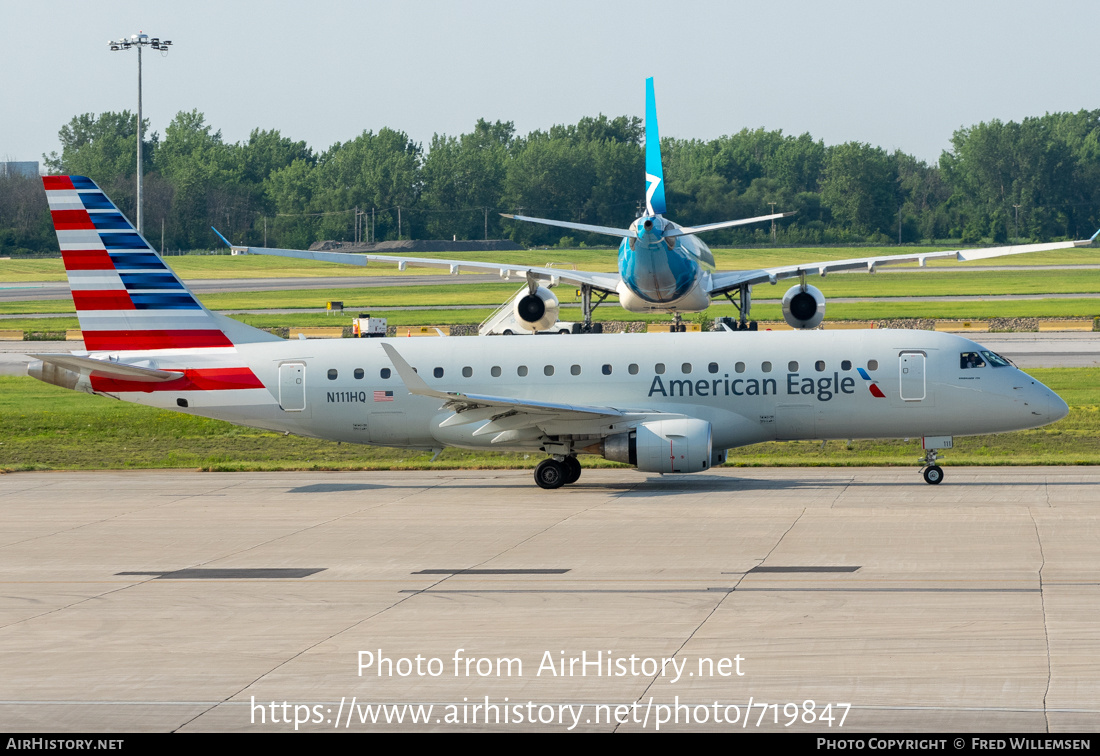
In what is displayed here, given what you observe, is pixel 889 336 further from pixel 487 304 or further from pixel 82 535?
pixel 487 304

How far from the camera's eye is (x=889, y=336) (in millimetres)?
27625

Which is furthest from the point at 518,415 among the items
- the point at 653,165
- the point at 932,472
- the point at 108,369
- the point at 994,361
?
the point at 653,165

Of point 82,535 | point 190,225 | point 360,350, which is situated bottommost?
point 82,535

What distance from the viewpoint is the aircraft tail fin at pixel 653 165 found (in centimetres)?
5791

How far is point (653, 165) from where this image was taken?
197ft

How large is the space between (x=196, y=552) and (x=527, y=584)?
6251 millimetres

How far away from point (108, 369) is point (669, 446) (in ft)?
39.9

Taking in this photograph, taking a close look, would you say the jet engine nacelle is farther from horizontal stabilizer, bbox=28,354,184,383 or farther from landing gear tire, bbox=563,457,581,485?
horizontal stabilizer, bbox=28,354,184,383

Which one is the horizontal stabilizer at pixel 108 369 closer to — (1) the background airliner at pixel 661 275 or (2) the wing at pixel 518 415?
(2) the wing at pixel 518 415

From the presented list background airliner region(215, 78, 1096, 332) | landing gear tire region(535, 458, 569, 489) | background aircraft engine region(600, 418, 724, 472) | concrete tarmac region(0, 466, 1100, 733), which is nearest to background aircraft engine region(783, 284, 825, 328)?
background airliner region(215, 78, 1096, 332)

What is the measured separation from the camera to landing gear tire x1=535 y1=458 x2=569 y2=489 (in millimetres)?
27453

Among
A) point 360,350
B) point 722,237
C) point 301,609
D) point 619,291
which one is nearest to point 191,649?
point 301,609

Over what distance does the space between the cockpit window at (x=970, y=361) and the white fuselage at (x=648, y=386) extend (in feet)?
0.40

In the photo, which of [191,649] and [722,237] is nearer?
[191,649]
